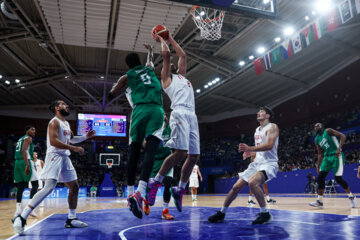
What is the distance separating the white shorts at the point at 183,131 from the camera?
4066 mm

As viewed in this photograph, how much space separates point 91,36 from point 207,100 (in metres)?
15.1

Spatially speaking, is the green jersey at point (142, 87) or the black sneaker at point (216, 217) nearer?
the green jersey at point (142, 87)

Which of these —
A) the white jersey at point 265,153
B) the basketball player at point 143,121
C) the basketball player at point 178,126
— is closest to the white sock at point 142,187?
the basketball player at point 143,121

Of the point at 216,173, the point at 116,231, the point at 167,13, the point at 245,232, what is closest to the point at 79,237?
the point at 116,231

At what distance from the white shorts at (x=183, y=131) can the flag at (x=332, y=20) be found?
30.0ft

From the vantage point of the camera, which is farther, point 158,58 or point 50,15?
point 158,58

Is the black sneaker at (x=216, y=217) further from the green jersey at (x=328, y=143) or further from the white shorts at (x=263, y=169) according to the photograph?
the green jersey at (x=328, y=143)

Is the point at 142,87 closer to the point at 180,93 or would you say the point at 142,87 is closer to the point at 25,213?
the point at 180,93

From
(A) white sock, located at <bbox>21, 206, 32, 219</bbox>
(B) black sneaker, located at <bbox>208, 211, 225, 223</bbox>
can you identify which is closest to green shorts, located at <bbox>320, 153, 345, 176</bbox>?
(B) black sneaker, located at <bbox>208, 211, 225, 223</bbox>

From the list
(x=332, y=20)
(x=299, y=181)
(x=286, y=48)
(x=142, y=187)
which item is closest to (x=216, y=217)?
(x=142, y=187)

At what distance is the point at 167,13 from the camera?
1222 cm

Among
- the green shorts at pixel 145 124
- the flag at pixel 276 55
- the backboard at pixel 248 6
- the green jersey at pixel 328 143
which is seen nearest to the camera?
the green shorts at pixel 145 124

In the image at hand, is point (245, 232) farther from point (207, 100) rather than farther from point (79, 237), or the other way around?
point (207, 100)

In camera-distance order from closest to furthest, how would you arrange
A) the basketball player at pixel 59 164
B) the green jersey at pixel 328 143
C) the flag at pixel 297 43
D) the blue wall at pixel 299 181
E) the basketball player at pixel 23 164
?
the basketball player at pixel 59 164 → the basketball player at pixel 23 164 → the green jersey at pixel 328 143 → the flag at pixel 297 43 → the blue wall at pixel 299 181
